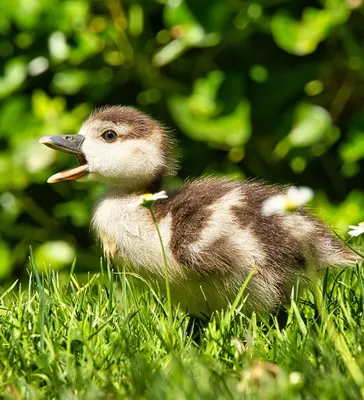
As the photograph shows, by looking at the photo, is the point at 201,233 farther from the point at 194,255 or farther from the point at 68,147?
the point at 68,147

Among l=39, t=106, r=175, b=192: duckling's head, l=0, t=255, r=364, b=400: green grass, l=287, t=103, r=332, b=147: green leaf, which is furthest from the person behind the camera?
l=287, t=103, r=332, b=147: green leaf

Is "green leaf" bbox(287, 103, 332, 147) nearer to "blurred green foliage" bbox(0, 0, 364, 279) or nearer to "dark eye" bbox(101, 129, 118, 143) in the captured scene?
"blurred green foliage" bbox(0, 0, 364, 279)

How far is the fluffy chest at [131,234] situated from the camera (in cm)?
300

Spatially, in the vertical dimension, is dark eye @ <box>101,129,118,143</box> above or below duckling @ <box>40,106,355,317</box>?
above

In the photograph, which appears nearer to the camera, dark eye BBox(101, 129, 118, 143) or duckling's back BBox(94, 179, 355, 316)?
duckling's back BBox(94, 179, 355, 316)

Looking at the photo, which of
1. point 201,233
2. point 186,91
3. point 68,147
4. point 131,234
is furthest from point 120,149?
point 186,91

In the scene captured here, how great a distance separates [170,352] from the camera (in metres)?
2.44

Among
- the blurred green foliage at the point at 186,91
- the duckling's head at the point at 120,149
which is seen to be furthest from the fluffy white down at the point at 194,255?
the blurred green foliage at the point at 186,91

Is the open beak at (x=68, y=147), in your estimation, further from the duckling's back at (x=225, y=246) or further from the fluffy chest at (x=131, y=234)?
the duckling's back at (x=225, y=246)

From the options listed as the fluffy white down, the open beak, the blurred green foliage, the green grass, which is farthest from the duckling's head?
the blurred green foliage

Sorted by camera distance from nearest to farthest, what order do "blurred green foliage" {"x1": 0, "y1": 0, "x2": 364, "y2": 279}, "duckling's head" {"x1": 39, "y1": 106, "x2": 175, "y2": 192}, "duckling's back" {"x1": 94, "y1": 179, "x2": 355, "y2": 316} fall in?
1. "duckling's back" {"x1": 94, "y1": 179, "x2": 355, "y2": 316}
2. "duckling's head" {"x1": 39, "y1": 106, "x2": 175, "y2": 192}
3. "blurred green foliage" {"x1": 0, "y1": 0, "x2": 364, "y2": 279}

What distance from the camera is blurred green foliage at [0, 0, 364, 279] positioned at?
4.61 metres

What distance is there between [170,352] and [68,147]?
1.15m

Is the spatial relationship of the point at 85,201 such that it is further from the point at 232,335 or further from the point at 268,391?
the point at 268,391
